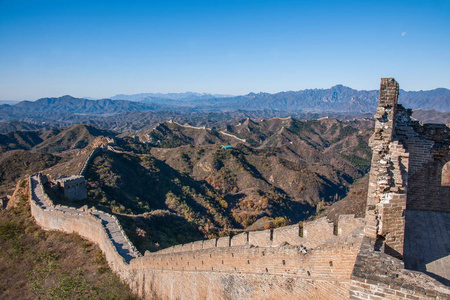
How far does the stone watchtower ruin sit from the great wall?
0.02 metres

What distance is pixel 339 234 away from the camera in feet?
27.0

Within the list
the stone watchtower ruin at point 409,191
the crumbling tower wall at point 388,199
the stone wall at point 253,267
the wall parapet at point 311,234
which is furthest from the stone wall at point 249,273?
the stone watchtower ruin at point 409,191

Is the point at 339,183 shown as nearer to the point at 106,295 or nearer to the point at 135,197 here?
the point at 135,197

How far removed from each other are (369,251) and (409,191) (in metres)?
5.51

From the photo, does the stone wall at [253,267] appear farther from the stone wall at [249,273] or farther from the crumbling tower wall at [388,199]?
the crumbling tower wall at [388,199]

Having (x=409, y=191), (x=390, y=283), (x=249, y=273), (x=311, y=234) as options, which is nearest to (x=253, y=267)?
(x=249, y=273)

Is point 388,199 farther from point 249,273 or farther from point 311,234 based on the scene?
point 249,273

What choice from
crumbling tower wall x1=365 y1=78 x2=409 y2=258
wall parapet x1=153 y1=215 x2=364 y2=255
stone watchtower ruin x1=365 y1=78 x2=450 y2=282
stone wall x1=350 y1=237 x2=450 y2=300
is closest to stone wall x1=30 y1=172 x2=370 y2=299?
wall parapet x1=153 y1=215 x2=364 y2=255

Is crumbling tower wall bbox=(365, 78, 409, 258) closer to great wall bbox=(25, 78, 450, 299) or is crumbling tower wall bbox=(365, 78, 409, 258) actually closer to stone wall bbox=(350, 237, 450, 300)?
great wall bbox=(25, 78, 450, 299)

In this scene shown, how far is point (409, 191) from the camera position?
30.8ft

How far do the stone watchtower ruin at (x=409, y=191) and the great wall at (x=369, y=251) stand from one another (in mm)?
21

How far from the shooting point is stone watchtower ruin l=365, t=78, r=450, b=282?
6.03 m

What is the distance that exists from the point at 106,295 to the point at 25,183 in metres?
20.8

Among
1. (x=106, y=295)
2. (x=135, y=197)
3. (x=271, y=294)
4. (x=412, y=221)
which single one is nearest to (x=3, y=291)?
(x=106, y=295)
